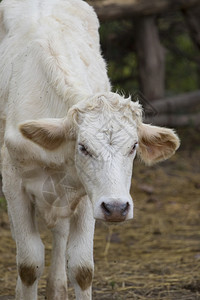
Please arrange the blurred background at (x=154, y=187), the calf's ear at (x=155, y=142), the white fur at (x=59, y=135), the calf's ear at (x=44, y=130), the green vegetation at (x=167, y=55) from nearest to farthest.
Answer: the white fur at (x=59, y=135) < the calf's ear at (x=44, y=130) < the calf's ear at (x=155, y=142) < the blurred background at (x=154, y=187) < the green vegetation at (x=167, y=55)

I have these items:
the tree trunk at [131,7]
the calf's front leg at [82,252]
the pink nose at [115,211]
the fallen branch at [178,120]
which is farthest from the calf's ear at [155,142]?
the fallen branch at [178,120]

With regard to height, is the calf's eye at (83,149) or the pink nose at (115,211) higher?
the calf's eye at (83,149)

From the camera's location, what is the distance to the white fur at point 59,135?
13.0 ft

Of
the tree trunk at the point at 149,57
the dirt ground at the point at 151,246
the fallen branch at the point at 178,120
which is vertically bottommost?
the dirt ground at the point at 151,246

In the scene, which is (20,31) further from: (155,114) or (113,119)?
(155,114)

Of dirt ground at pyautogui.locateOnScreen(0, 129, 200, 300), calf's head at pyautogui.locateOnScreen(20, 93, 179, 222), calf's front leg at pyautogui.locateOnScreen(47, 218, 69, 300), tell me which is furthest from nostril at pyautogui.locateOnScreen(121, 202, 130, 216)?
dirt ground at pyautogui.locateOnScreen(0, 129, 200, 300)

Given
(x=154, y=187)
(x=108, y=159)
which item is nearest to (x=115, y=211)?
(x=108, y=159)

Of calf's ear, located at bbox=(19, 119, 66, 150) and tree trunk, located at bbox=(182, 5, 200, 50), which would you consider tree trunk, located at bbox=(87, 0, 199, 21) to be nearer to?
tree trunk, located at bbox=(182, 5, 200, 50)

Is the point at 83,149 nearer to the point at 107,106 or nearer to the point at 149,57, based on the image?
the point at 107,106

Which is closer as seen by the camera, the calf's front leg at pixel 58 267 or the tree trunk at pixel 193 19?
the calf's front leg at pixel 58 267

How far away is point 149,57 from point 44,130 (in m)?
6.37

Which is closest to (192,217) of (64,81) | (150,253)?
(150,253)

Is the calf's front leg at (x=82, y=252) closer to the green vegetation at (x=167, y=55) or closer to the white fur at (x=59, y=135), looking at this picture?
the white fur at (x=59, y=135)

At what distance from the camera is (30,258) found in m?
4.77
